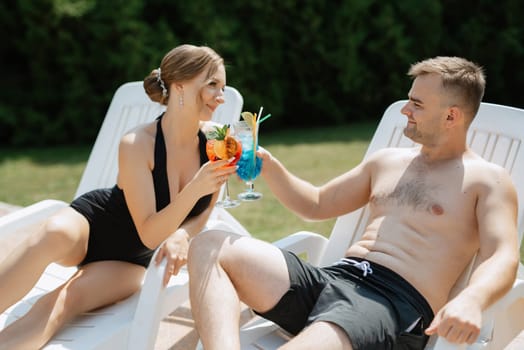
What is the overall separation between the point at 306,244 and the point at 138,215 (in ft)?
2.70

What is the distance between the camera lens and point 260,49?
9.34 m

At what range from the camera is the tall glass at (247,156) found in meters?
2.78

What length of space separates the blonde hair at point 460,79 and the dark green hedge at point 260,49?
6.05 metres

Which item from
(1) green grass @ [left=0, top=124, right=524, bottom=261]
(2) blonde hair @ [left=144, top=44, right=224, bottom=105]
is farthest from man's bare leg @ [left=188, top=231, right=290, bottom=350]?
(1) green grass @ [left=0, top=124, right=524, bottom=261]

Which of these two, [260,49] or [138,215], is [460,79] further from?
[260,49]

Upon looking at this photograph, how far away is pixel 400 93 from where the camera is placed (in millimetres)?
10078

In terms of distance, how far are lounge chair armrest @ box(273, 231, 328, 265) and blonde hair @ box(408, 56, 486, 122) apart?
0.95 metres

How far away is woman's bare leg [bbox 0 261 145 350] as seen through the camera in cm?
266

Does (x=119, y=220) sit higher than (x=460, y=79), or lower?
lower

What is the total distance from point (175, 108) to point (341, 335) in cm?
139

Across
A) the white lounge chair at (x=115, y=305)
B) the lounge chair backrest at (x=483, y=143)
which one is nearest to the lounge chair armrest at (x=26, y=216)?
the white lounge chair at (x=115, y=305)

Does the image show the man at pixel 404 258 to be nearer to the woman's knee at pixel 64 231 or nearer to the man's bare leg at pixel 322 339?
the man's bare leg at pixel 322 339

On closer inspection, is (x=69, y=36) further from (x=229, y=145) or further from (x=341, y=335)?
(x=341, y=335)

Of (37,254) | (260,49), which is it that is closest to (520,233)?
(37,254)
